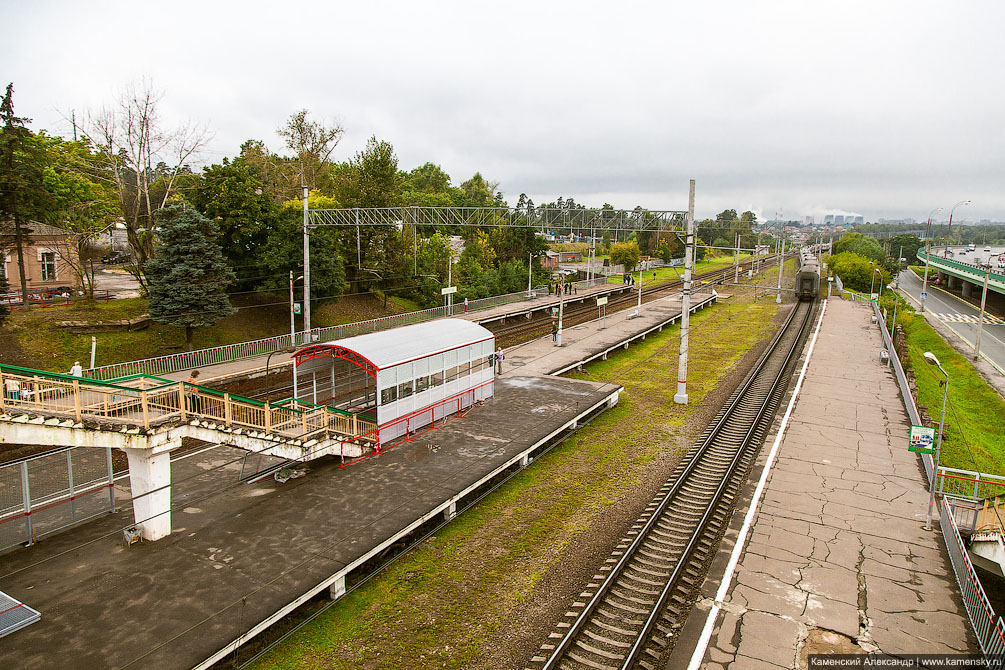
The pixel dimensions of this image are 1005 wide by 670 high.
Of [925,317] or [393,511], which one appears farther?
[925,317]

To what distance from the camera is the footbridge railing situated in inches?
459

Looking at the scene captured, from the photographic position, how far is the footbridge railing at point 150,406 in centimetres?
1166

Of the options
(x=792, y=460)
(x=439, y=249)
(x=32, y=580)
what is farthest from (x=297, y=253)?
(x=792, y=460)

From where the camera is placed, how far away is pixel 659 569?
13078 mm

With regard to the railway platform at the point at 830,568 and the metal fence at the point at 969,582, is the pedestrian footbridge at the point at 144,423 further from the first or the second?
the metal fence at the point at 969,582

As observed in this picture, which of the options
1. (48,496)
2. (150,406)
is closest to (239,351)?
(48,496)

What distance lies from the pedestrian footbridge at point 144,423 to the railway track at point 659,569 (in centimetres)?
895

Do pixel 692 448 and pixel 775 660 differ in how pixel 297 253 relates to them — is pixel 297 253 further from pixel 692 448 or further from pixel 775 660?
pixel 775 660

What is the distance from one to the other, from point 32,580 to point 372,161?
1623 inches

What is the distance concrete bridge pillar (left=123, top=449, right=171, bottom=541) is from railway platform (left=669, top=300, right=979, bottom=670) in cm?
1124

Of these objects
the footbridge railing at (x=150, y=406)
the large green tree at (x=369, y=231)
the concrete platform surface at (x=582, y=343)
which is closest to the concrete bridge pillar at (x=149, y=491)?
the footbridge railing at (x=150, y=406)

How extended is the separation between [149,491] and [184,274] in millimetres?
18476

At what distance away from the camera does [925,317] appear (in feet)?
191

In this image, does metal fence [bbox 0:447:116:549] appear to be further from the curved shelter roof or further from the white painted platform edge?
the white painted platform edge
